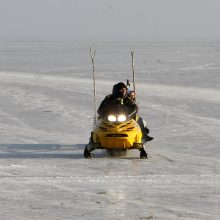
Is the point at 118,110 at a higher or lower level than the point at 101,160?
higher

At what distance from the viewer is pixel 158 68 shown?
3938 centimetres

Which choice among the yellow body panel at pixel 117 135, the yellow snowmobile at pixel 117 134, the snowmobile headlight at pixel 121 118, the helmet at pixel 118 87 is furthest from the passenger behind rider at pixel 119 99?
the yellow body panel at pixel 117 135

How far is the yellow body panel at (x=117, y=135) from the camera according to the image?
1186 centimetres

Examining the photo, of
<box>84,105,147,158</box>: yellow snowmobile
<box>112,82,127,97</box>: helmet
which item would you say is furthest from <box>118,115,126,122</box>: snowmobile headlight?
<box>112,82,127,97</box>: helmet

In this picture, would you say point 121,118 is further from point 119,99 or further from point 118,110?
point 119,99

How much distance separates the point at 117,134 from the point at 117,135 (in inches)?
0.7

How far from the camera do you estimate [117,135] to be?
1187 cm

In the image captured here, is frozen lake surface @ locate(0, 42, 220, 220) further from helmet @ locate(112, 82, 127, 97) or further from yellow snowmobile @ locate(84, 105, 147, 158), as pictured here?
helmet @ locate(112, 82, 127, 97)

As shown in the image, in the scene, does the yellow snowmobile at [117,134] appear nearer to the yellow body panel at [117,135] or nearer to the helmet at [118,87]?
the yellow body panel at [117,135]

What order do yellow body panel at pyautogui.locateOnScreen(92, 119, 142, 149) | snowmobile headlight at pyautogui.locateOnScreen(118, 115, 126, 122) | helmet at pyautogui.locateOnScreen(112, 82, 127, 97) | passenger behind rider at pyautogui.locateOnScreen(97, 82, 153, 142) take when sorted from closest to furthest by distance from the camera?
yellow body panel at pyautogui.locateOnScreen(92, 119, 142, 149), snowmobile headlight at pyautogui.locateOnScreen(118, 115, 126, 122), passenger behind rider at pyautogui.locateOnScreen(97, 82, 153, 142), helmet at pyautogui.locateOnScreen(112, 82, 127, 97)

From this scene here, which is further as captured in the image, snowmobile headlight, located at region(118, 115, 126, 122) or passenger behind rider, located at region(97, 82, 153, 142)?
passenger behind rider, located at region(97, 82, 153, 142)

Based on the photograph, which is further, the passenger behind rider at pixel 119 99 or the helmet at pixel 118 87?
the helmet at pixel 118 87

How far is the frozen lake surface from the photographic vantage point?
8.08 metres

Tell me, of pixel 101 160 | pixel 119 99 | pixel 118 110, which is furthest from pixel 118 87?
pixel 101 160
